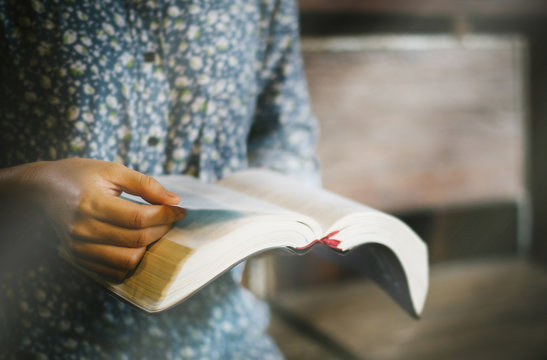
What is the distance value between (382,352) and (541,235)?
67cm

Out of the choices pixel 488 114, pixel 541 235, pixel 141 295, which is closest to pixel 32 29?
pixel 141 295

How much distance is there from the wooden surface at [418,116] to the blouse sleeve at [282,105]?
0.32 m

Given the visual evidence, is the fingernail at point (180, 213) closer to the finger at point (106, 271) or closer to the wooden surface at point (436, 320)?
the finger at point (106, 271)

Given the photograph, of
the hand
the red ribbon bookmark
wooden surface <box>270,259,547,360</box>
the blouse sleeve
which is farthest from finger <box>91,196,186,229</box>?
wooden surface <box>270,259,547,360</box>

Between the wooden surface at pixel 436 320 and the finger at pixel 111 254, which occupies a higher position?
the finger at pixel 111 254

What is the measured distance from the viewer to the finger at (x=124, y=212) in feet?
0.83

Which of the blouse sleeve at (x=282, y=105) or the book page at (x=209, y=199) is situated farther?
the blouse sleeve at (x=282, y=105)

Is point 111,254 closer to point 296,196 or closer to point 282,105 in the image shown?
point 296,196

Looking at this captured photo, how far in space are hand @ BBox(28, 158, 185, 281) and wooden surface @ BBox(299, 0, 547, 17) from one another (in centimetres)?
64

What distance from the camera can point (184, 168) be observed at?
422 millimetres

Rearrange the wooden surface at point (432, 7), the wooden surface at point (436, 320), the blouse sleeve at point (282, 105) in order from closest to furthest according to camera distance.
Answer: the blouse sleeve at point (282, 105), the wooden surface at point (436, 320), the wooden surface at point (432, 7)

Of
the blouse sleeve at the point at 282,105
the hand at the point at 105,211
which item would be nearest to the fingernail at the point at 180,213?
the hand at the point at 105,211

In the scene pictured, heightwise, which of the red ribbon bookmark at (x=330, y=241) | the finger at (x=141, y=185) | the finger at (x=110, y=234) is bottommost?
the red ribbon bookmark at (x=330, y=241)

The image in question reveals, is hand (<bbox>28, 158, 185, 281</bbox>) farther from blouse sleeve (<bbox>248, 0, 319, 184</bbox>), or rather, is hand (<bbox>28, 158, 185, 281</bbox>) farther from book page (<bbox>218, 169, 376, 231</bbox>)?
blouse sleeve (<bbox>248, 0, 319, 184</bbox>)
